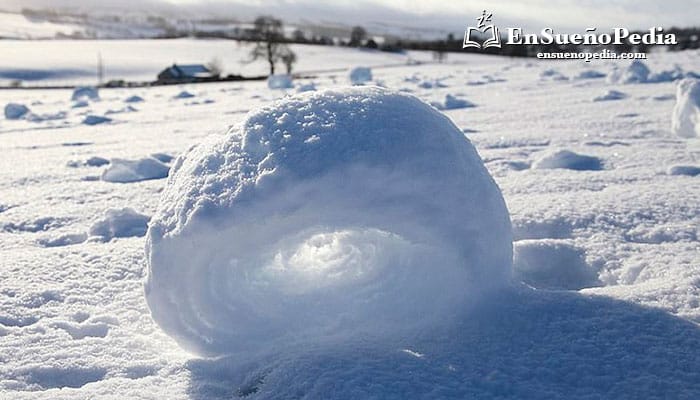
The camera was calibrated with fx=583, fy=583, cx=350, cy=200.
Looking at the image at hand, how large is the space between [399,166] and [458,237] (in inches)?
10.8

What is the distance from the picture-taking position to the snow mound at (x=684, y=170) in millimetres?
3646

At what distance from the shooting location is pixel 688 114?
16.2ft

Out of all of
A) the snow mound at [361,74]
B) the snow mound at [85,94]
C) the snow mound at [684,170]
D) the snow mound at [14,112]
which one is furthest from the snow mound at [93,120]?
the snow mound at [361,74]

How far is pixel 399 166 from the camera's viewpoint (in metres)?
1.68

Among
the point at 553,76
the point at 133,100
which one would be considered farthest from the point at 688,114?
the point at 133,100

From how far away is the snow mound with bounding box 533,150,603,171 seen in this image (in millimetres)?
3969

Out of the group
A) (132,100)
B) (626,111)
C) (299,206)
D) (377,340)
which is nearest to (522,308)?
(377,340)

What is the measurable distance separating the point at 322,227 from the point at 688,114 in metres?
→ 4.49

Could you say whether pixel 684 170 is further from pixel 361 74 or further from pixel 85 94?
pixel 85 94

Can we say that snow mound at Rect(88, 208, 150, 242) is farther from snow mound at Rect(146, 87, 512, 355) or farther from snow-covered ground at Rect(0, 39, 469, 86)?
snow-covered ground at Rect(0, 39, 469, 86)

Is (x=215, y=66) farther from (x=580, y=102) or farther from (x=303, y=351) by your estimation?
(x=303, y=351)

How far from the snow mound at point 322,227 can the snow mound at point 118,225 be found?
4.17ft

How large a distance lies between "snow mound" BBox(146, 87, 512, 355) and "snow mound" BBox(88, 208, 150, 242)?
1272 millimetres

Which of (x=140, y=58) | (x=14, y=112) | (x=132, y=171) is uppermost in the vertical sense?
(x=140, y=58)
